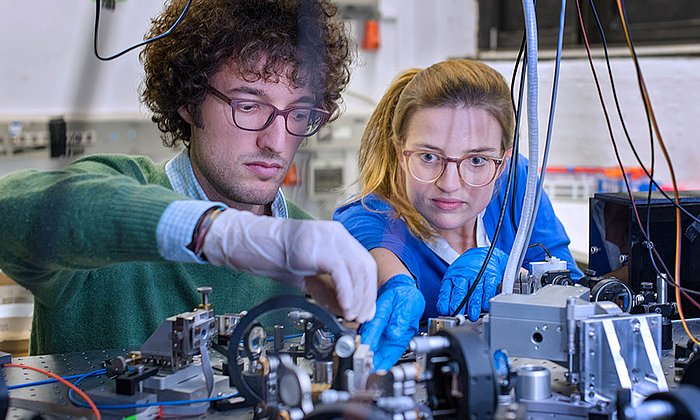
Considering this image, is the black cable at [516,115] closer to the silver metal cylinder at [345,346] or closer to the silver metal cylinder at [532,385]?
the silver metal cylinder at [532,385]

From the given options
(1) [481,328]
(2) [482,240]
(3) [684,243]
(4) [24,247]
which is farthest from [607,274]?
(4) [24,247]

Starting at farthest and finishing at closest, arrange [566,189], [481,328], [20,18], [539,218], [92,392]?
[566,189]
[20,18]
[539,218]
[481,328]
[92,392]

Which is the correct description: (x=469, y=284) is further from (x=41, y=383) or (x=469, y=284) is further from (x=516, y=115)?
(x=41, y=383)

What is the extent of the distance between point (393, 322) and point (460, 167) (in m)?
0.46

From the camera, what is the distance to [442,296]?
5.02ft

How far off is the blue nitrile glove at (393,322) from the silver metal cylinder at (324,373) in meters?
0.17

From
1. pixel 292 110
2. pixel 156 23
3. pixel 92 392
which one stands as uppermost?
pixel 156 23

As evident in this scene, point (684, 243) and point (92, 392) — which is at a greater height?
point (684, 243)

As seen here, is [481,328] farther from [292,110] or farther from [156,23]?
[156,23]

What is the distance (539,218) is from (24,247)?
1.17m

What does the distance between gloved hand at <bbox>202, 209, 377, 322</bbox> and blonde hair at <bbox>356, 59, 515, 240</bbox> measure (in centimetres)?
71

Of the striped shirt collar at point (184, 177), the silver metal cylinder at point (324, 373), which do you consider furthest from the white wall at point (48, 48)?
the silver metal cylinder at point (324, 373)

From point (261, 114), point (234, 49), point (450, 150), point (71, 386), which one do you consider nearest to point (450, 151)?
point (450, 150)

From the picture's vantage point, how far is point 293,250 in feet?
3.34
